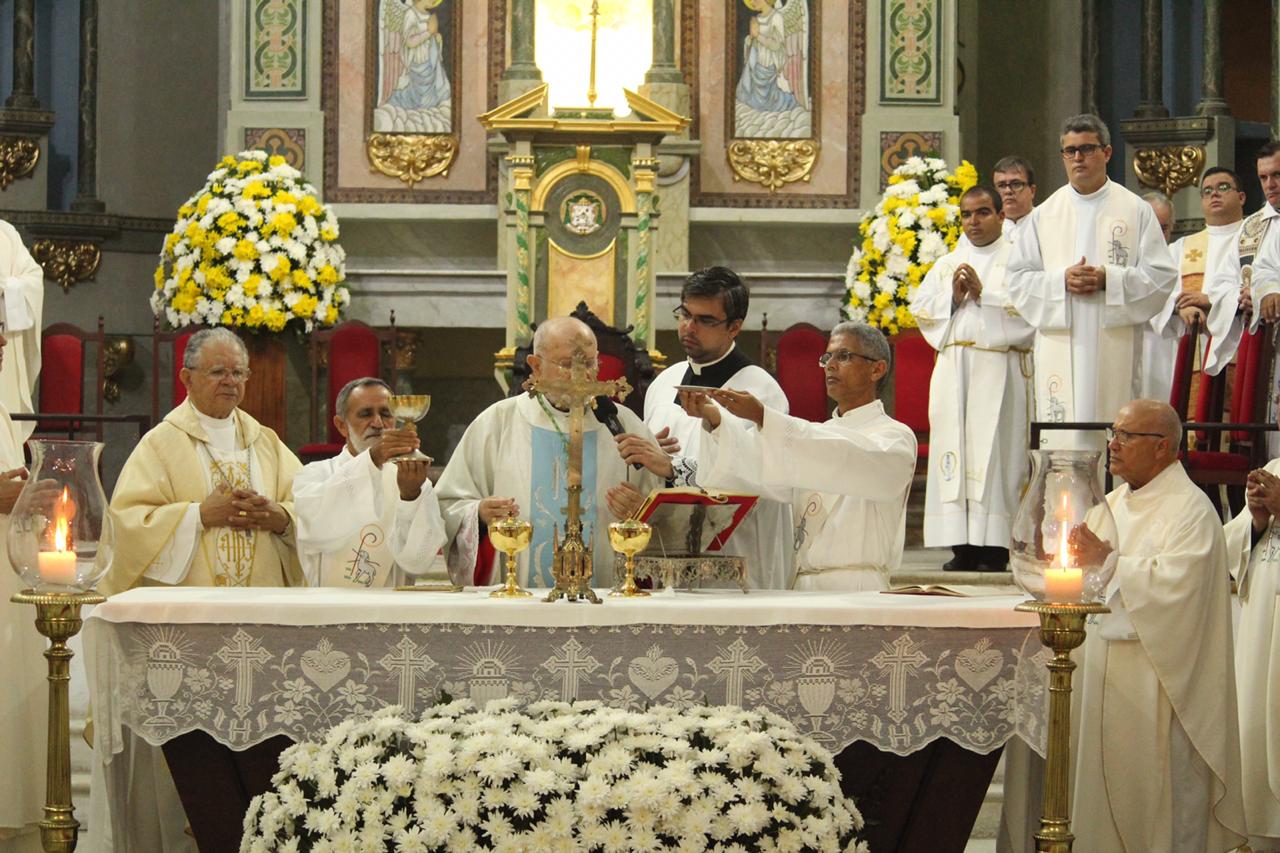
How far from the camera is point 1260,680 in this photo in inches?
251

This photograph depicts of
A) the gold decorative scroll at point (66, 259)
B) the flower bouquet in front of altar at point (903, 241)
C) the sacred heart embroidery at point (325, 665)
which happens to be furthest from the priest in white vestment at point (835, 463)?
the gold decorative scroll at point (66, 259)

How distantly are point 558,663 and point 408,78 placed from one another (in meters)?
7.46

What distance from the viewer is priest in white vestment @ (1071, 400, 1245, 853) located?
217 inches

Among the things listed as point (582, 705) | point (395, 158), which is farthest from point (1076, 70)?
point (582, 705)

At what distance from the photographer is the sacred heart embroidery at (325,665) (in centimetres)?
498

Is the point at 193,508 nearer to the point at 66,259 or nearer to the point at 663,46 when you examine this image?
the point at 663,46

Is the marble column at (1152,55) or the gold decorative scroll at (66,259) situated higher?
the marble column at (1152,55)

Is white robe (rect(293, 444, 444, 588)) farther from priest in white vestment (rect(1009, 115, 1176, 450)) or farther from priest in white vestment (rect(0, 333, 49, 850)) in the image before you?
priest in white vestment (rect(1009, 115, 1176, 450))

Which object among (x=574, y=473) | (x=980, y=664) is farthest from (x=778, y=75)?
(x=980, y=664)

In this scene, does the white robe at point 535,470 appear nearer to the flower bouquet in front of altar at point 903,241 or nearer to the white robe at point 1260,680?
the white robe at point 1260,680

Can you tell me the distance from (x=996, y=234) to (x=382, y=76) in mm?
4466

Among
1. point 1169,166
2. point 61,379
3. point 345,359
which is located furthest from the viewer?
point 1169,166

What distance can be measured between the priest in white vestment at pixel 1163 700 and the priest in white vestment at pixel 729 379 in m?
1.06

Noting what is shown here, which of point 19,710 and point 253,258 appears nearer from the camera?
point 19,710
